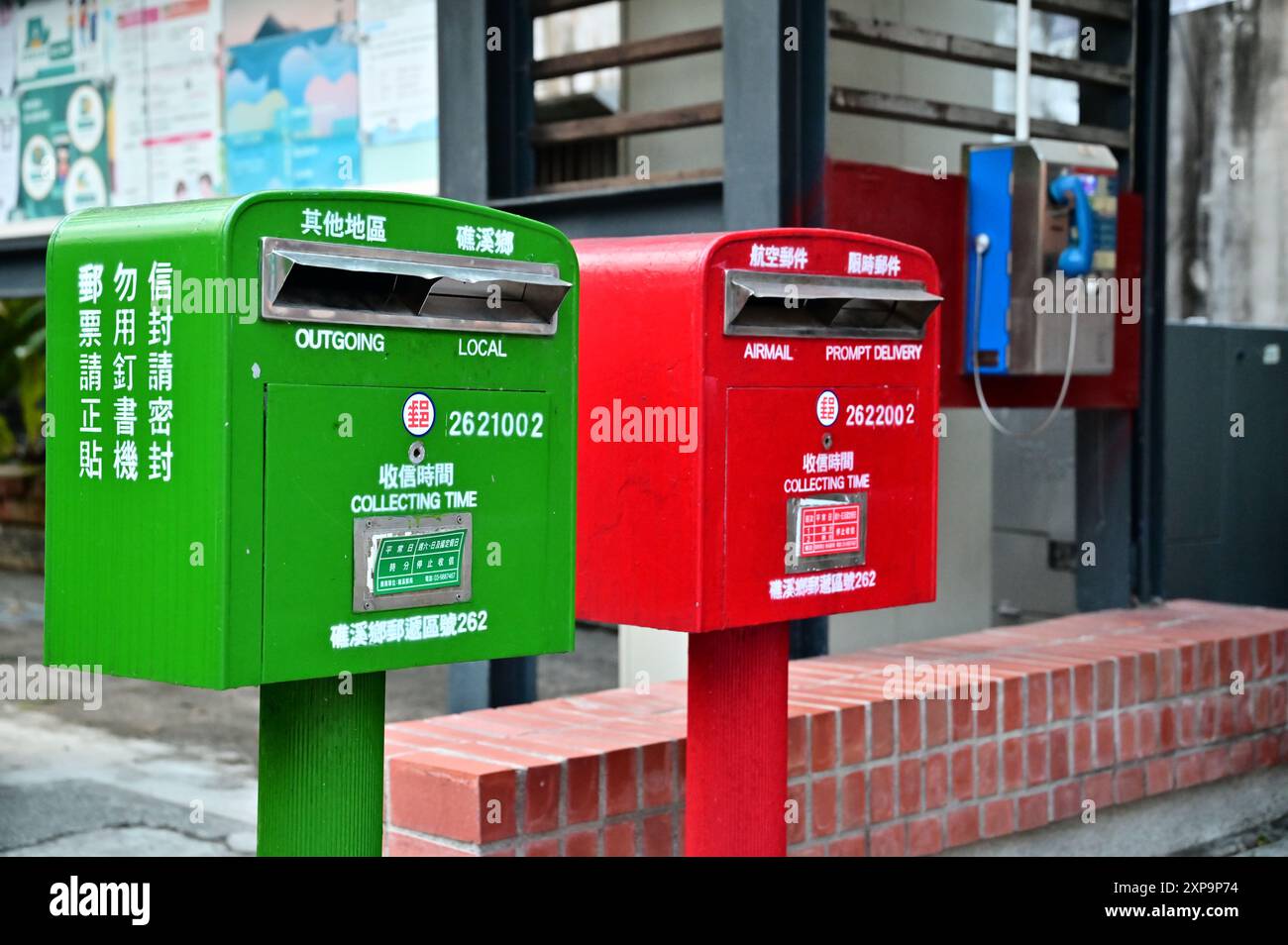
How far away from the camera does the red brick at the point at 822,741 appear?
375 centimetres

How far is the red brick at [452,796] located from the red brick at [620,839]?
269 mm

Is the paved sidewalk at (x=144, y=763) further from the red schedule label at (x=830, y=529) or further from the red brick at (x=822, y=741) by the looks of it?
the red schedule label at (x=830, y=529)

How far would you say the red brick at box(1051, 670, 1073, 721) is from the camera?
441cm

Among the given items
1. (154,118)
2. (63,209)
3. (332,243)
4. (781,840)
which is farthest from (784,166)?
(63,209)

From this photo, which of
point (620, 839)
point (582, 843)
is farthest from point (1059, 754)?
point (582, 843)

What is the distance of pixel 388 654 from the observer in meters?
2.31

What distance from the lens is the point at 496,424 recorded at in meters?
2.45

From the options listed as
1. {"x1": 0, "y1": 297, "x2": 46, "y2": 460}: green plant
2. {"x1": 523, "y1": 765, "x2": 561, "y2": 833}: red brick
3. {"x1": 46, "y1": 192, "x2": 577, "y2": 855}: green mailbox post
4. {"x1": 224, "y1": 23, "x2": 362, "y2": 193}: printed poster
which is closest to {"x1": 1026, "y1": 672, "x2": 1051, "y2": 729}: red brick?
{"x1": 523, "y1": 765, "x2": 561, "y2": 833}: red brick

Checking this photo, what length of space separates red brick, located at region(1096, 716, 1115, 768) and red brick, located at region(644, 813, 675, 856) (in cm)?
159

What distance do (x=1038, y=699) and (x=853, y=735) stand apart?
0.74 m

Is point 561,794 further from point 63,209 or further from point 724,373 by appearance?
point 63,209

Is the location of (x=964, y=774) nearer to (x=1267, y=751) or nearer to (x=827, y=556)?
(x=827, y=556)

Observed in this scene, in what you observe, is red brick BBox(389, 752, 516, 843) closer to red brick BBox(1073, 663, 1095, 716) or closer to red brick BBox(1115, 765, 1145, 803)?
red brick BBox(1073, 663, 1095, 716)

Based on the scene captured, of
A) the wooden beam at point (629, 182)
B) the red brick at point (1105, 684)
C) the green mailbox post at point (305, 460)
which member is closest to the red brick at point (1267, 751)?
the red brick at point (1105, 684)
